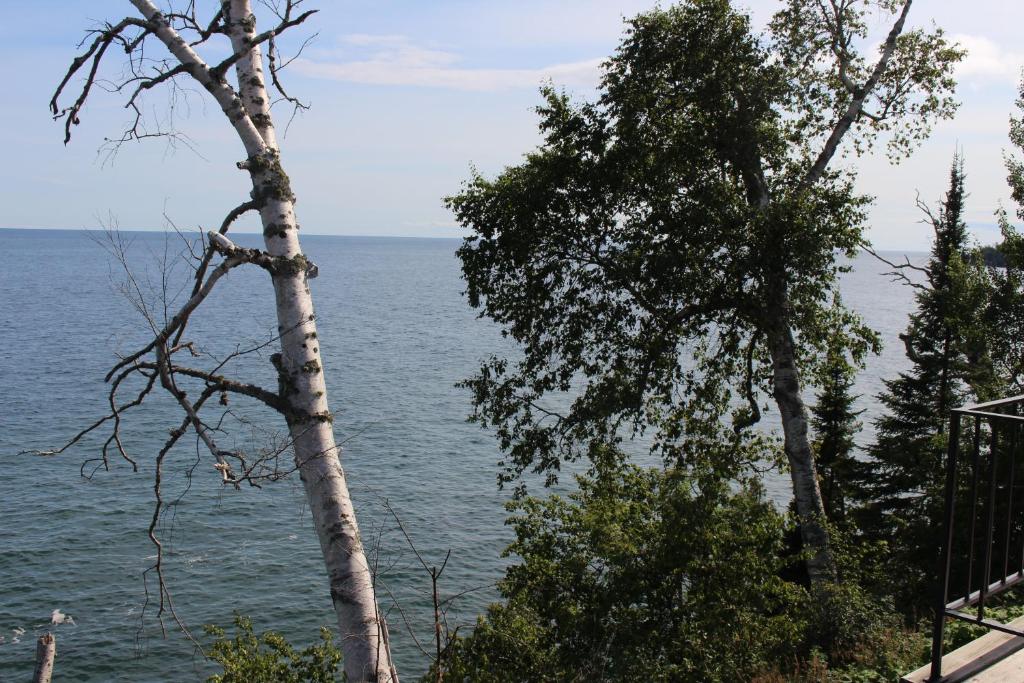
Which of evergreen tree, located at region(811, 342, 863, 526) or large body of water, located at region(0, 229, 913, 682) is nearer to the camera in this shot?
large body of water, located at region(0, 229, 913, 682)

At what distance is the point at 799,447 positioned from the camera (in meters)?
17.2

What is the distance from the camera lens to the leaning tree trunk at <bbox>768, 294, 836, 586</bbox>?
55.1 ft

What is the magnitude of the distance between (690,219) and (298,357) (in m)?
11.2

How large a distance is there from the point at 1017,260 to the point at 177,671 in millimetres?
24559

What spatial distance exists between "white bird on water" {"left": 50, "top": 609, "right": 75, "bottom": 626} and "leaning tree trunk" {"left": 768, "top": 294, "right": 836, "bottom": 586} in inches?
698

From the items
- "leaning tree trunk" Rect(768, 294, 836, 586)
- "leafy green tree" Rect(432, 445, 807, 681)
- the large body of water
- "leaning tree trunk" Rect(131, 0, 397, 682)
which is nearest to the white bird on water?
the large body of water

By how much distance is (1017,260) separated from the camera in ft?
80.9

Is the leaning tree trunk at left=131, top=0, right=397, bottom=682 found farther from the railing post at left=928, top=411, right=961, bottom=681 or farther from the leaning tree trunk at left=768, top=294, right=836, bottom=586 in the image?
the leaning tree trunk at left=768, top=294, right=836, bottom=586

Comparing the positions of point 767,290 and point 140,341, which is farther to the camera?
point 140,341

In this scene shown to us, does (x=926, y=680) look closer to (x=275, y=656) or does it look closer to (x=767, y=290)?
(x=275, y=656)

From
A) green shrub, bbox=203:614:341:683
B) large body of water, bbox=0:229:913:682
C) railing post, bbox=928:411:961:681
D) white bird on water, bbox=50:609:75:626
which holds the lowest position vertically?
white bird on water, bbox=50:609:75:626

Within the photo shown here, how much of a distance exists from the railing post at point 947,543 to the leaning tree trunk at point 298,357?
358 cm

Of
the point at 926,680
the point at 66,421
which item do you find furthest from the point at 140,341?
the point at 926,680

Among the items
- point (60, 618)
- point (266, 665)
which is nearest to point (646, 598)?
point (266, 665)
